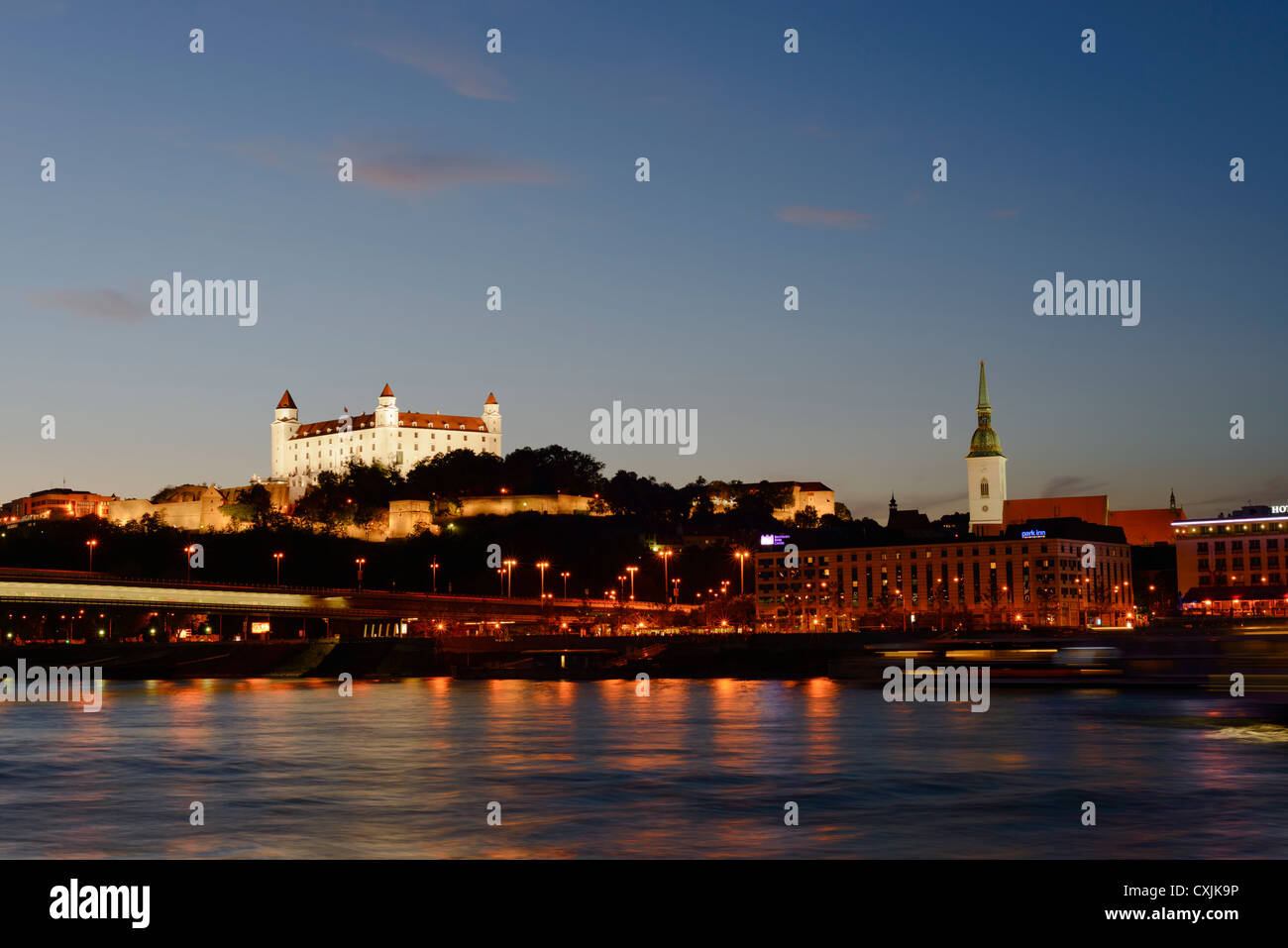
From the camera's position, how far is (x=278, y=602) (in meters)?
136

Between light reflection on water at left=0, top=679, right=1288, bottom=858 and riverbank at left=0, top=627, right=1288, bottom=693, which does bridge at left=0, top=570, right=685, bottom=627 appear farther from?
light reflection on water at left=0, top=679, right=1288, bottom=858

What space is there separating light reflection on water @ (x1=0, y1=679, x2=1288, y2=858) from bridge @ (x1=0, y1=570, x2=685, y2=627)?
65.2 m

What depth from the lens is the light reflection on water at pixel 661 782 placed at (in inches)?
969

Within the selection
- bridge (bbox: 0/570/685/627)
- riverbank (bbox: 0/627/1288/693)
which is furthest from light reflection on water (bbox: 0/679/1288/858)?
bridge (bbox: 0/570/685/627)

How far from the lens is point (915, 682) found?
3159 inches

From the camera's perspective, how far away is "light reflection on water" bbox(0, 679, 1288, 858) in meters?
24.6

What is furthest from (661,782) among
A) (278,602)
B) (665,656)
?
(278,602)

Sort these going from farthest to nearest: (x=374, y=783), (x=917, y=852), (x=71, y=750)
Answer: (x=71, y=750) < (x=374, y=783) < (x=917, y=852)

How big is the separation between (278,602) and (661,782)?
109218 millimetres

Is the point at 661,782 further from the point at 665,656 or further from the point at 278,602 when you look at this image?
the point at 278,602
